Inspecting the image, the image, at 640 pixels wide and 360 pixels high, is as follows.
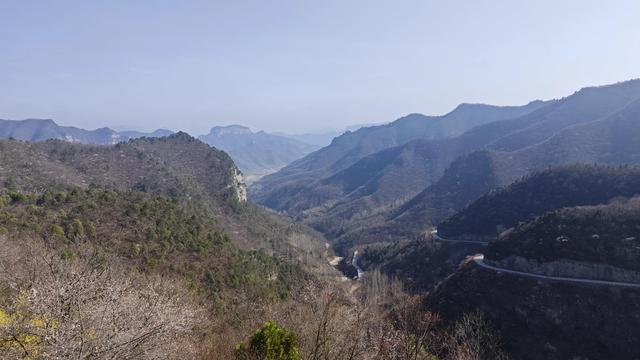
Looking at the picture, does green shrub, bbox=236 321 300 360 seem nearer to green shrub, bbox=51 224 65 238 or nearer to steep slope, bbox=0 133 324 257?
green shrub, bbox=51 224 65 238

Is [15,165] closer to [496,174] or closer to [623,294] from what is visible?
[623,294]

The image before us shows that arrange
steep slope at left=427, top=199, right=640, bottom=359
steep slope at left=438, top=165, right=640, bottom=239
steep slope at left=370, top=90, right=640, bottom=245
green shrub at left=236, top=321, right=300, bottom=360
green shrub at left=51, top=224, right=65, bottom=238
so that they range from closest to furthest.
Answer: green shrub at left=236, top=321, right=300, bottom=360 → green shrub at left=51, top=224, right=65, bottom=238 → steep slope at left=427, top=199, right=640, bottom=359 → steep slope at left=438, top=165, right=640, bottom=239 → steep slope at left=370, top=90, right=640, bottom=245

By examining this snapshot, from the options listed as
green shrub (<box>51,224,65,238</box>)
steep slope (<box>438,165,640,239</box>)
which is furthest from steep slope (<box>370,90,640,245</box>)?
green shrub (<box>51,224,65,238</box>)

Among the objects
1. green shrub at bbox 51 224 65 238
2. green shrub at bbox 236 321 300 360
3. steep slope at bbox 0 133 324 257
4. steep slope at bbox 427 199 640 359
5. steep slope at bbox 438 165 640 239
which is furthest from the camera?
steep slope at bbox 438 165 640 239

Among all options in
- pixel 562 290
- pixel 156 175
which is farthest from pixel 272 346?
pixel 156 175

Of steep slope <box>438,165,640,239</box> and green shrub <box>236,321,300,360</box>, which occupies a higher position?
green shrub <box>236,321,300,360</box>

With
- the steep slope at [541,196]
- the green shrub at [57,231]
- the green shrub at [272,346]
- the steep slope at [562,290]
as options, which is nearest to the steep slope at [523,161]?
the steep slope at [541,196]

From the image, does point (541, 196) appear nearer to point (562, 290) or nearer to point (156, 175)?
point (562, 290)

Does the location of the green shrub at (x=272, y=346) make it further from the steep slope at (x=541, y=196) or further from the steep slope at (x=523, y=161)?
the steep slope at (x=523, y=161)
